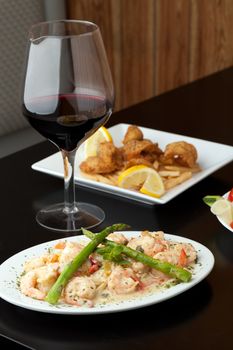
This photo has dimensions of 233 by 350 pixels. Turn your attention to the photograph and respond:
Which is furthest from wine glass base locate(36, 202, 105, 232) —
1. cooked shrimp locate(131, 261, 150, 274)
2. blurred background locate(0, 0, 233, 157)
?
blurred background locate(0, 0, 233, 157)

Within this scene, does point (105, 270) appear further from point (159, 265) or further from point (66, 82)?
point (66, 82)

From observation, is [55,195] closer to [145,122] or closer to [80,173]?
[80,173]

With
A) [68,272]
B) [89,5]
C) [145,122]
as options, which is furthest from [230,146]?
[89,5]

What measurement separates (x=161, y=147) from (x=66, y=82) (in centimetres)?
48

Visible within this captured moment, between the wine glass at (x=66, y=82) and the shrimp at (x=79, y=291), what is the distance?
0.28m

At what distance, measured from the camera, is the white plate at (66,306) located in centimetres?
95

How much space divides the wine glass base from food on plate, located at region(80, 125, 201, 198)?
8 centimetres

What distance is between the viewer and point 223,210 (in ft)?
4.01

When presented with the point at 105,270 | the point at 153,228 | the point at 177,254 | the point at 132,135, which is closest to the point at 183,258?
the point at 177,254

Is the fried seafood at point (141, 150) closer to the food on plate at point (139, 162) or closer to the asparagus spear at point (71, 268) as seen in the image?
the food on plate at point (139, 162)

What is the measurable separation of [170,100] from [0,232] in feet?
2.70

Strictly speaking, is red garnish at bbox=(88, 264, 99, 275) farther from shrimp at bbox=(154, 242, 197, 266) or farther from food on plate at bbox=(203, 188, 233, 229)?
food on plate at bbox=(203, 188, 233, 229)

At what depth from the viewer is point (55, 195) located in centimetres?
141

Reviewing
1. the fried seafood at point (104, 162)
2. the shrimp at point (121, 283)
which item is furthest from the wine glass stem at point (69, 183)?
the shrimp at point (121, 283)
